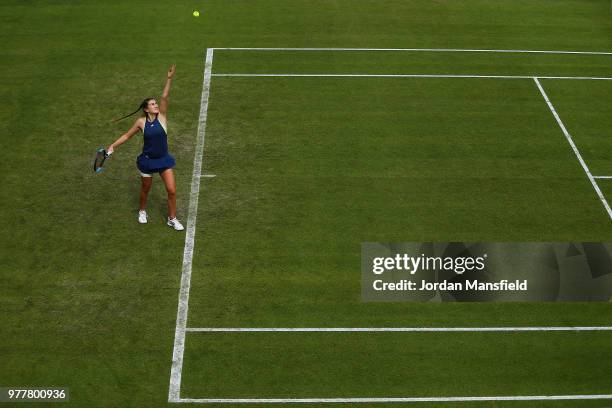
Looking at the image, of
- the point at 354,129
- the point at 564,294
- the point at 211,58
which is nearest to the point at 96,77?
the point at 211,58

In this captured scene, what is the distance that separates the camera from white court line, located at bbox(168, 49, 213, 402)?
42.9 feet

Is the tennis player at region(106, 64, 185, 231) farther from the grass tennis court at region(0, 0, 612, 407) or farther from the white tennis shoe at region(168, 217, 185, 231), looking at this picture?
the grass tennis court at region(0, 0, 612, 407)

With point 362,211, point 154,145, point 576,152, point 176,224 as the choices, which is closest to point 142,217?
point 176,224

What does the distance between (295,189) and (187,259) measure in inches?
104

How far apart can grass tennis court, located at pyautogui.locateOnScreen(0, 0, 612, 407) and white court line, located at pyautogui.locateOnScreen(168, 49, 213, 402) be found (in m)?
0.10

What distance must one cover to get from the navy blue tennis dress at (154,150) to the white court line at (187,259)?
4.10 feet

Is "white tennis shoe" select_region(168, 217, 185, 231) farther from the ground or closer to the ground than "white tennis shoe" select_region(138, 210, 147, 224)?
closer to the ground

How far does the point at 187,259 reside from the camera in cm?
1529

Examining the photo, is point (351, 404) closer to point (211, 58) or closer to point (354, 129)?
point (354, 129)

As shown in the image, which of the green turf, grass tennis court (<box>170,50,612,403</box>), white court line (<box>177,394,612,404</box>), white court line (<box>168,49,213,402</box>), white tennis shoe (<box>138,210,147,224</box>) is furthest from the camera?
white tennis shoe (<box>138,210,147,224</box>)

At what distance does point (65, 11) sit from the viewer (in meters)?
23.2

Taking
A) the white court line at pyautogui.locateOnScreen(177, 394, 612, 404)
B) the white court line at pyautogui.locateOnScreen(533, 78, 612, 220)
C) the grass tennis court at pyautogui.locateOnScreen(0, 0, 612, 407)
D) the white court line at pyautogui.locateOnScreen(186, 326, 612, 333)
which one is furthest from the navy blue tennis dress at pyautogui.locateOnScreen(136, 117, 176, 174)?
the white court line at pyautogui.locateOnScreen(533, 78, 612, 220)

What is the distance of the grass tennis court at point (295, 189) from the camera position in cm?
1335

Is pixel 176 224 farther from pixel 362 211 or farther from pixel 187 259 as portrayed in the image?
pixel 362 211
